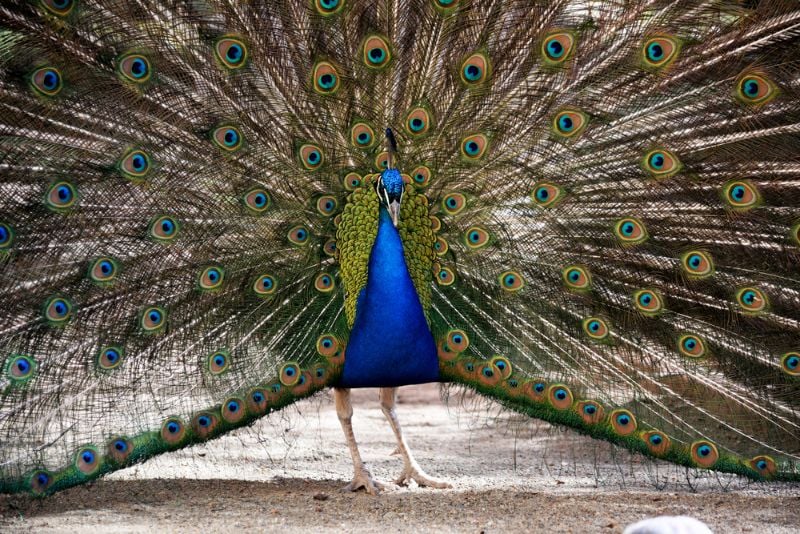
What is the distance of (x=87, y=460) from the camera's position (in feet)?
14.6

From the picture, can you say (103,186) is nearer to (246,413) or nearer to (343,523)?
(246,413)

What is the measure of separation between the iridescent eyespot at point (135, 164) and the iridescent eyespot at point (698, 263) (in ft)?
8.60

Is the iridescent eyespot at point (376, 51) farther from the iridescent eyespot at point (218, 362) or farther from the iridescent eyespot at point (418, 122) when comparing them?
the iridescent eyespot at point (218, 362)

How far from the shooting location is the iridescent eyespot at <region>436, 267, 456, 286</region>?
4.91 metres

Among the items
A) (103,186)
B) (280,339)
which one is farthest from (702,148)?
(103,186)

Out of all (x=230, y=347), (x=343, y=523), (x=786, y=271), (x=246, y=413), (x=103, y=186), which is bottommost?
(x=343, y=523)

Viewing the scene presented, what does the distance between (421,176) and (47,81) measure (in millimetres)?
1779

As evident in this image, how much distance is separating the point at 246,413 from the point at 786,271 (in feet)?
8.86

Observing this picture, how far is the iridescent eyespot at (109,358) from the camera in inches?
180

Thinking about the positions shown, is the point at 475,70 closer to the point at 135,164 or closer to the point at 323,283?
the point at 323,283

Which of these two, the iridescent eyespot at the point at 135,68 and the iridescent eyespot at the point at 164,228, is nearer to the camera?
the iridescent eyespot at the point at 135,68

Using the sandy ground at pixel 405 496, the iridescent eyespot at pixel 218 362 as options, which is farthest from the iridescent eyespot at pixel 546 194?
the iridescent eyespot at pixel 218 362

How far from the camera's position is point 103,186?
450 centimetres

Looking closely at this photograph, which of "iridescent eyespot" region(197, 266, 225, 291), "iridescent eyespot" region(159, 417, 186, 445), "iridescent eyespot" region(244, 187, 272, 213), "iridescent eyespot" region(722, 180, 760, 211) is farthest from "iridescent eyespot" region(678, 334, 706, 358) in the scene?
"iridescent eyespot" region(159, 417, 186, 445)
